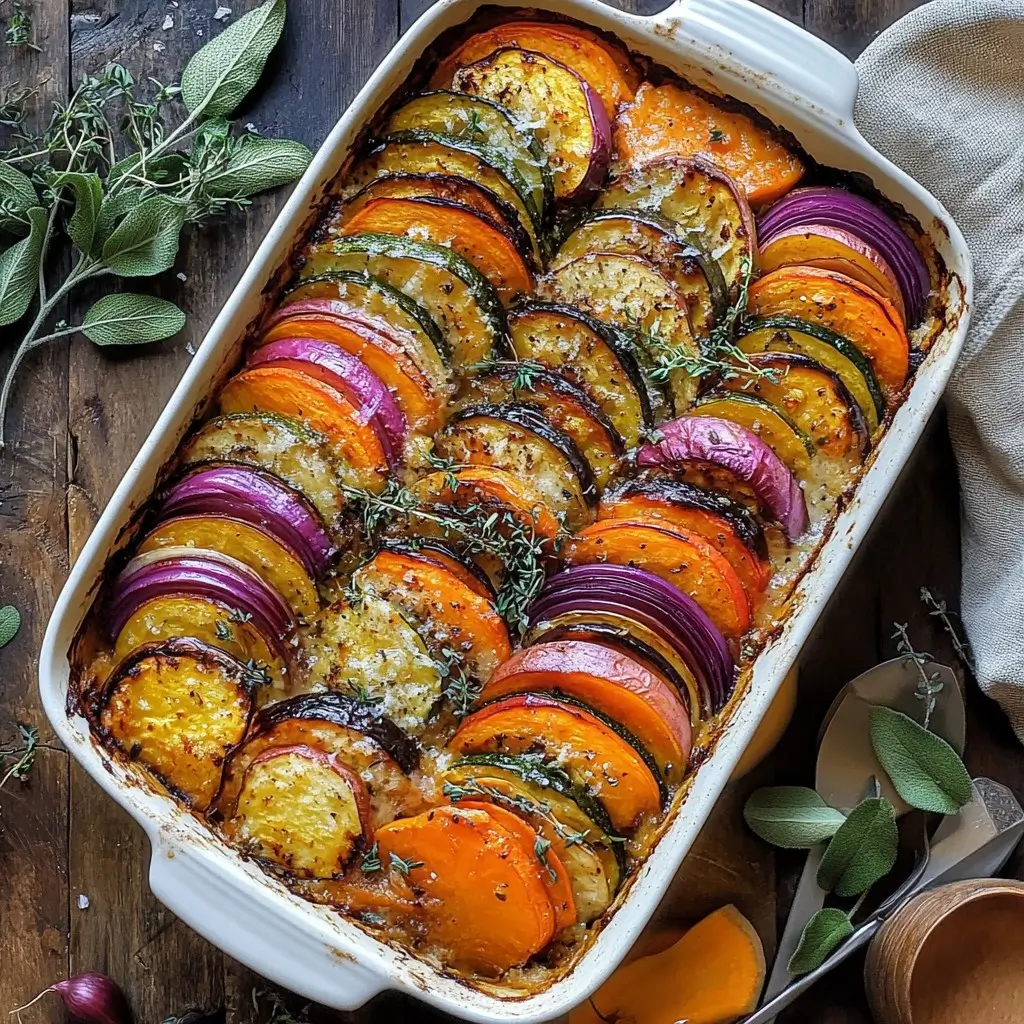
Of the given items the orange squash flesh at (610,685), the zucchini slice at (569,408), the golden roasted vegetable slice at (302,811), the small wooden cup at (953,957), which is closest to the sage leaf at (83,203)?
the zucchini slice at (569,408)

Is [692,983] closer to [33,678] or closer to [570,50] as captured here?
[33,678]

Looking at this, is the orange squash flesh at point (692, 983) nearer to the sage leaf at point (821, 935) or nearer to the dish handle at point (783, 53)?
the sage leaf at point (821, 935)

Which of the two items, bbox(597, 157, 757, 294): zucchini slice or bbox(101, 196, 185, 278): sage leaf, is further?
bbox(101, 196, 185, 278): sage leaf

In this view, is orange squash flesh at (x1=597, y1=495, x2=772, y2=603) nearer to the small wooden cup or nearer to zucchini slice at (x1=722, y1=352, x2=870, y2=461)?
zucchini slice at (x1=722, y1=352, x2=870, y2=461)

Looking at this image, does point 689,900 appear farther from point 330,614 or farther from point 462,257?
point 462,257

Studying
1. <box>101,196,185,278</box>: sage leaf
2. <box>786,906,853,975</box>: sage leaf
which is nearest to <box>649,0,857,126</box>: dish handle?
<box>101,196,185,278</box>: sage leaf

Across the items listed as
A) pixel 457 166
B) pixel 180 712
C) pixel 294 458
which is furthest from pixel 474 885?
pixel 457 166

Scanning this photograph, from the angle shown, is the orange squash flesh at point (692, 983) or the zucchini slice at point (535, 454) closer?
the zucchini slice at point (535, 454)
